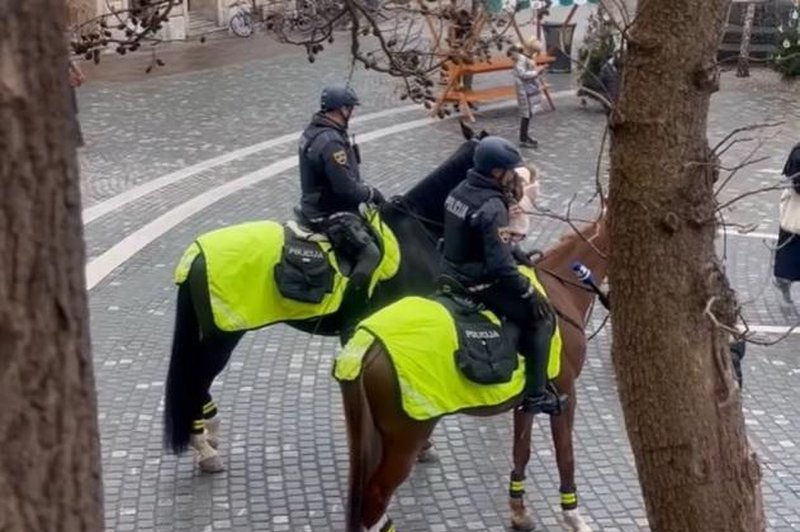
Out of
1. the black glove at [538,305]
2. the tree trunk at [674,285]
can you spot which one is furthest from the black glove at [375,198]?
the tree trunk at [674,285]

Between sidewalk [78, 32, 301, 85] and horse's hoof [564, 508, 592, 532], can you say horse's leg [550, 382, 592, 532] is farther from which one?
sidewalk [78, 32, 301, 85]

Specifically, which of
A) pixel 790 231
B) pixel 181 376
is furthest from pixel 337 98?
pixel 790 231

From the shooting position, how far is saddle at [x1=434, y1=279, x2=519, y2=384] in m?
7.39

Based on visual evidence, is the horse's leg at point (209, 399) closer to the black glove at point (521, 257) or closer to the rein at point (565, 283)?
the black glove at point (521, 257)

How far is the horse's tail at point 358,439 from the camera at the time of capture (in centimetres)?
724

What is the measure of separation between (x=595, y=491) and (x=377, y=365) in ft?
7.07

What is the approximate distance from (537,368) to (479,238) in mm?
793

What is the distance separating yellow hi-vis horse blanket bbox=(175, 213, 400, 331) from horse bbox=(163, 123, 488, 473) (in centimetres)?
4

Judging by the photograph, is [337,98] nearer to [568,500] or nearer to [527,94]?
[568,500]

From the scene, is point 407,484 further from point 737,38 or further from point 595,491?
point 737,38

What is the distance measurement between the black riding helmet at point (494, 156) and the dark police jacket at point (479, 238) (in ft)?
0.22

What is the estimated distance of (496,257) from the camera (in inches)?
295

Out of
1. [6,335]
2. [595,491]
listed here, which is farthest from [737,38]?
[6,335]

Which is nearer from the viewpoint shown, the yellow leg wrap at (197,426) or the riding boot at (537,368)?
the riding boot at (537,368)
